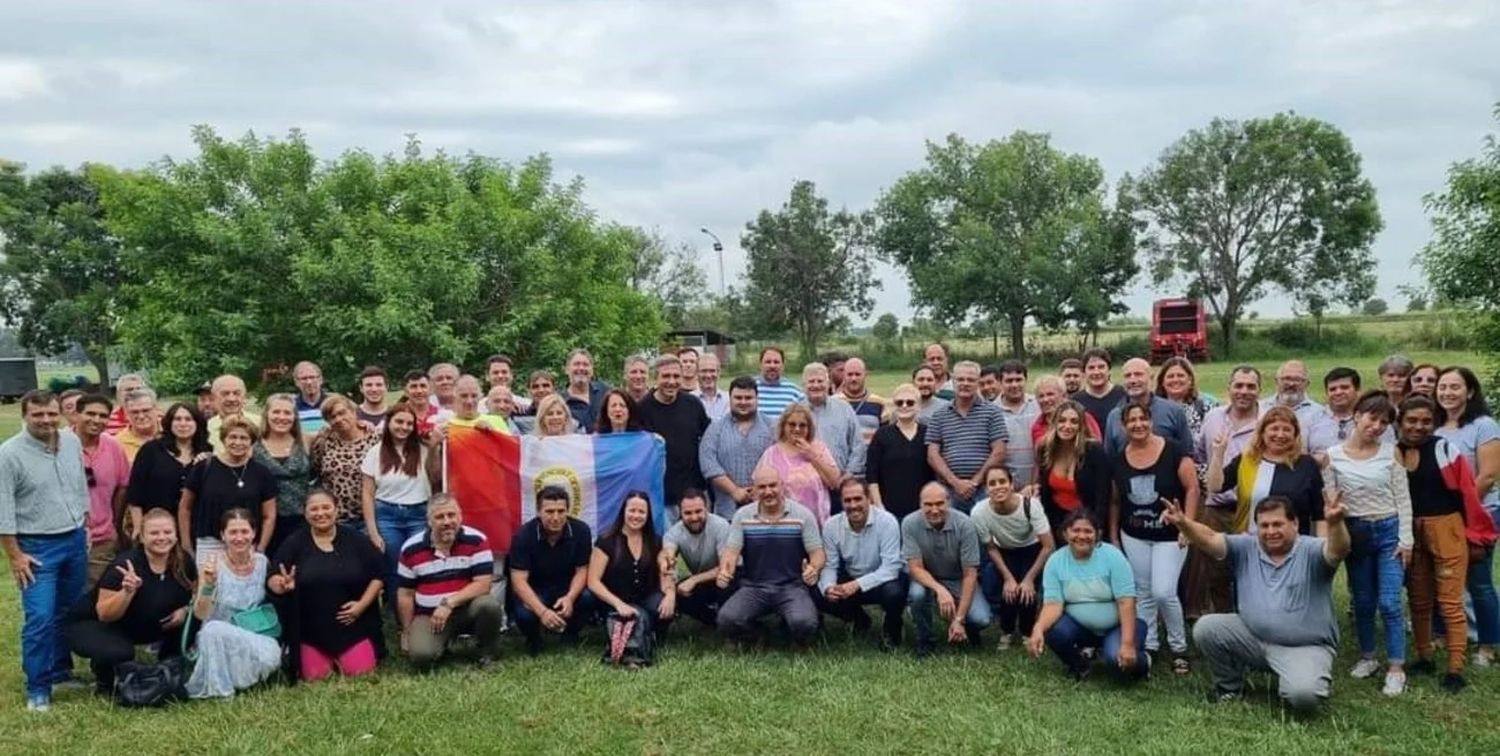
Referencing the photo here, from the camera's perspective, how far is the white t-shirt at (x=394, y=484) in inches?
266

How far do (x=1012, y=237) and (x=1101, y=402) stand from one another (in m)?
46.6

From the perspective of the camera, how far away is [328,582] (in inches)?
249

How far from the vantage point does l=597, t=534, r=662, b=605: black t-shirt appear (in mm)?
6859

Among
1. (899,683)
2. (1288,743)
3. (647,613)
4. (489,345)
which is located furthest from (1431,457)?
(489,345)

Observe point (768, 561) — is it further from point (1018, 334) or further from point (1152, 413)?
point (1018, 334)

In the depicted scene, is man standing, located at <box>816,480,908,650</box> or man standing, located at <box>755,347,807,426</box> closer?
man standing, located at <box>816,480,908,650</box>

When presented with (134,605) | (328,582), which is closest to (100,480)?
(134,605)

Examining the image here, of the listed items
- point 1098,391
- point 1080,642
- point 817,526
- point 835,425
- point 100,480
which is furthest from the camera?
point 835,425

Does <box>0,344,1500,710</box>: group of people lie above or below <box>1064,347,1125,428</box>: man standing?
below

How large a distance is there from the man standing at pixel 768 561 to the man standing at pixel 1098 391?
77.6 inches

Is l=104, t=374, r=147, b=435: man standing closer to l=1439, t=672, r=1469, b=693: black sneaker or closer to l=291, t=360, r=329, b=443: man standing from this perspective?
l=291, t=360, r=329, b=443: man standing

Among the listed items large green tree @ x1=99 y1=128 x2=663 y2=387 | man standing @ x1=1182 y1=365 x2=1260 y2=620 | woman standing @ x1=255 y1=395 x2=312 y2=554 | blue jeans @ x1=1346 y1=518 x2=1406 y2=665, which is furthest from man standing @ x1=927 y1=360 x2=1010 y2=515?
large green tree @ x1=99 y1=128 x2=663 y2=387

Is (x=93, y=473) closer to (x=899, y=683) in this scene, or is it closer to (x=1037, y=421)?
(x=899, y=683)

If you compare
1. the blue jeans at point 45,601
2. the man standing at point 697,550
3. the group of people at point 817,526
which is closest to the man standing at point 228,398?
the group of people at point 817,526
